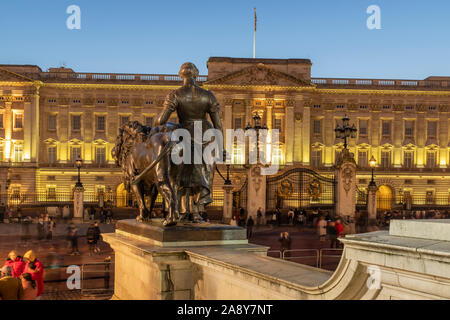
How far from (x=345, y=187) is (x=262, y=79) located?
28.7m

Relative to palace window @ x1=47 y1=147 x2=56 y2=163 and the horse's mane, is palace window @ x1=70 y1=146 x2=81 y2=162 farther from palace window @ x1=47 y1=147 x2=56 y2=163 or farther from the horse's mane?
the horse's mane

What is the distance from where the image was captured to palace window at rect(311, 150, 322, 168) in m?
54.2

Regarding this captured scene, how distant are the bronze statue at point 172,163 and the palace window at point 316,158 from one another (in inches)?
1906

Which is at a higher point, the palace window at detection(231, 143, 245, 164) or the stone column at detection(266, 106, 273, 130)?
the stone column at detection(266, 106, 273, 130)

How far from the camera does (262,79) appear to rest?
5212 centimetres

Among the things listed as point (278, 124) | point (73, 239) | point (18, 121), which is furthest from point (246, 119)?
point (73, 239)

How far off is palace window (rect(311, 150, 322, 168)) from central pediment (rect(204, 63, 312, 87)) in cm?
783

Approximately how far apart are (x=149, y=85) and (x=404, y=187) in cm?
3099

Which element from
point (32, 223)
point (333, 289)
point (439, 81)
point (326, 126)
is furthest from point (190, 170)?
point (439, 81)

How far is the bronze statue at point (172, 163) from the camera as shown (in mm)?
6129

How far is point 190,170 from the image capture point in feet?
21.0

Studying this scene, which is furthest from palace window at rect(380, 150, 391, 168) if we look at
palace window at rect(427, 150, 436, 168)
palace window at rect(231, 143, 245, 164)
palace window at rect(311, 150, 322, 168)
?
palace window at rect(231, 143, 245, 164)

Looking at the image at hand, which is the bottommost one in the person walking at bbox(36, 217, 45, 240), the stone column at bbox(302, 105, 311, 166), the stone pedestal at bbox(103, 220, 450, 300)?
the person walking at bbox(36, 217, 45, 240)

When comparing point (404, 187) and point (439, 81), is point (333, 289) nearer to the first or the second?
point (404, 187)
